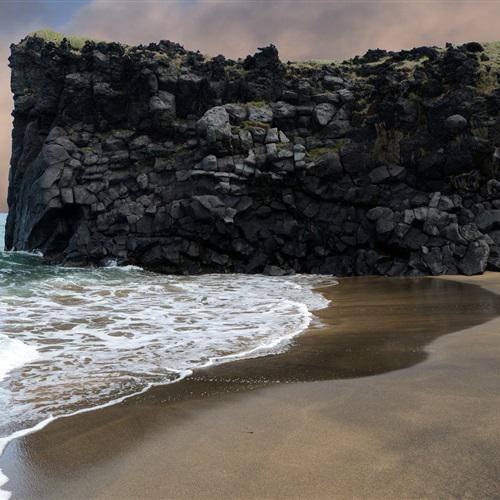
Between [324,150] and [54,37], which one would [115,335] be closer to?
[324,150]

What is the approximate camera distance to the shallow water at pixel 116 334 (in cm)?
605

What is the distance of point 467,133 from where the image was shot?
24266mm

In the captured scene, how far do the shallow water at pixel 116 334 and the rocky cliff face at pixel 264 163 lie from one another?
7.89m

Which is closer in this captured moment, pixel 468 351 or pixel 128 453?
pixel 128 453

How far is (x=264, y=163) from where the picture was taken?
27.3 m

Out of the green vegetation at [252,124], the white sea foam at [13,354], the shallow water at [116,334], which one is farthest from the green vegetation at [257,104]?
the white sea foam at [13,354]

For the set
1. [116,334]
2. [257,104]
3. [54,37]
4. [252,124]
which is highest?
[54,37]

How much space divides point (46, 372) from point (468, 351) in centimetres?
633

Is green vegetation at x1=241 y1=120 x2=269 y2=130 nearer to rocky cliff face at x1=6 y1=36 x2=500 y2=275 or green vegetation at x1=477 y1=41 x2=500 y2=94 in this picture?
rocky cliff face at x1=6 y1=36 x2=500 y2=275

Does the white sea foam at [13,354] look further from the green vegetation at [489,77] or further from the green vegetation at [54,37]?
the green vegetation at [54,37]

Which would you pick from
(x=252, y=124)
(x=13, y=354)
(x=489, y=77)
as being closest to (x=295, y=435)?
(x=13, y=354)

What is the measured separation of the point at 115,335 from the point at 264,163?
19.2m

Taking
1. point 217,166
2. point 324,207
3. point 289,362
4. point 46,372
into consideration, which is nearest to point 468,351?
point 289,362

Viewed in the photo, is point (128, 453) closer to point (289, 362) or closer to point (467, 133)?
point (289, 362)
